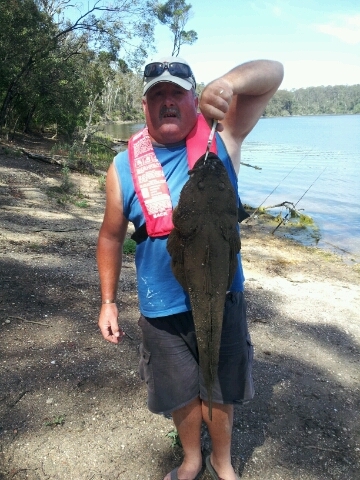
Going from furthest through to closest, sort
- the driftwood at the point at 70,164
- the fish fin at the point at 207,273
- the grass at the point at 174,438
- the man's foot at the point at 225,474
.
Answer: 1. the driftwood at the point at 70,164
2. the grass at the point at 174,438
3. the man's foot at the point at 225,474
4. the fish fin at the point at 207,273

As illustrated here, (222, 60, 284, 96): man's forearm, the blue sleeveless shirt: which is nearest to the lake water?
(222, 60, 284, 96): man's forearm

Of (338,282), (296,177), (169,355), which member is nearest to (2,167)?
(338,282)

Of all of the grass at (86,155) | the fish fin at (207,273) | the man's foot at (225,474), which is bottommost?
the grass at (86,155)

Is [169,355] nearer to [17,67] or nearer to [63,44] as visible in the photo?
[17,67]

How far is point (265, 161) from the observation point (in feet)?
103

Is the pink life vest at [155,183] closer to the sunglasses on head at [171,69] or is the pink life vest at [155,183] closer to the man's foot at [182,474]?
the sunglasses on head at [171,69]

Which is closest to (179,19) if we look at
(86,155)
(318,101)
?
(86,155)

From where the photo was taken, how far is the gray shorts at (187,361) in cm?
257

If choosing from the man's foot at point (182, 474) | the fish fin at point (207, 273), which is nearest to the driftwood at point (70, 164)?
the man's foot at point (182, 474)

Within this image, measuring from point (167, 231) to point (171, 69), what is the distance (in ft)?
3.05

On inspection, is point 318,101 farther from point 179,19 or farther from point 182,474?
point 182,474

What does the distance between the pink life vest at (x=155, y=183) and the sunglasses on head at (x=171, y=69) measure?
332 millimetres

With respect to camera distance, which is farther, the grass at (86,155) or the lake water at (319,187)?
the grass at (86,155)

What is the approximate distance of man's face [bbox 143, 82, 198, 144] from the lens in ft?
8.05
